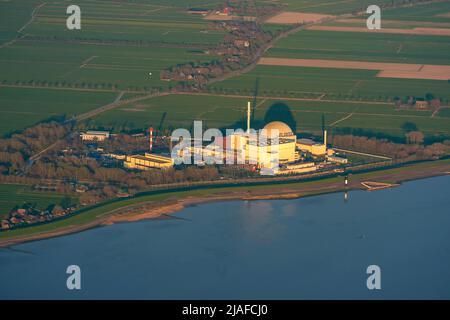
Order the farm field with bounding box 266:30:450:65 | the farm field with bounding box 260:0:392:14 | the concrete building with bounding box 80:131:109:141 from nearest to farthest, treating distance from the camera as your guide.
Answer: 1. the concrete building with bounding box 80:131:109:141
2. the farm field with bounding box 266:30:450:65
3. the farm field with bounding box 260:0:392:14

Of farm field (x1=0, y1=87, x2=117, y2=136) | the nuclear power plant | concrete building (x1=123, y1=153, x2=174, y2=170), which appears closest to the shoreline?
the nuclear power plant

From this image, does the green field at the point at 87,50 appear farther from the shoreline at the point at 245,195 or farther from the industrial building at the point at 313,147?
the shoreline at the point at 245,195

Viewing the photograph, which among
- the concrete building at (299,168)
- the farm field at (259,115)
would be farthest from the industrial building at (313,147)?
the farm field at (259,115)

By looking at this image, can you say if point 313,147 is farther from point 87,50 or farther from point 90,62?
point 87,50

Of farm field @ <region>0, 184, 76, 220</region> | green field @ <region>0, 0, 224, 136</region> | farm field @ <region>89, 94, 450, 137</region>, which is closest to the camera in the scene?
farm field @ <region>0, 184, 76, 220</region>

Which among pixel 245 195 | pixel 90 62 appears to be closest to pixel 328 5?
pixel 90 62

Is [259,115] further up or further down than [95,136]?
further up

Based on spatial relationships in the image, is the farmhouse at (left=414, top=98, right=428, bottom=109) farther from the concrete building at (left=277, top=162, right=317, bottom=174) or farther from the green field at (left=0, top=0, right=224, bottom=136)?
the green field at (left=0, top=0, right=224, bottom=136)
